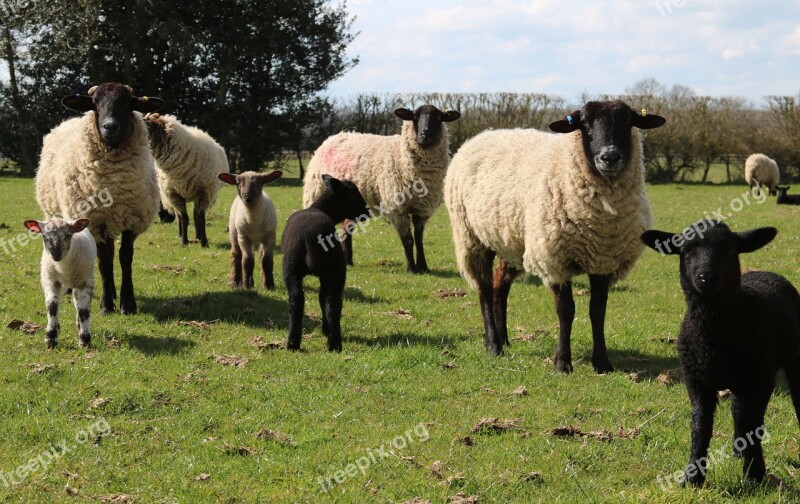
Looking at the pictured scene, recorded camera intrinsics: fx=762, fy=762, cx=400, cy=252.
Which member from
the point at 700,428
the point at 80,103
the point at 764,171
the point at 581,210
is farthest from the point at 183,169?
the point at 764,171

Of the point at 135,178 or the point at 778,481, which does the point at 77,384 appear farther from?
the point at 778,481

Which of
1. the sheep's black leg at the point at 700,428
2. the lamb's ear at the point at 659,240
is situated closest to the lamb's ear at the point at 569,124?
the lamb's ear at the point at 659,240

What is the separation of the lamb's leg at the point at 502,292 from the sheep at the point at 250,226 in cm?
336

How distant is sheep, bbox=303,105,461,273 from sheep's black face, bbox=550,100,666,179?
5.31 metres

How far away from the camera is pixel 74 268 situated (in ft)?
23.6

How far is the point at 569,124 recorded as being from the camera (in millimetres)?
6992

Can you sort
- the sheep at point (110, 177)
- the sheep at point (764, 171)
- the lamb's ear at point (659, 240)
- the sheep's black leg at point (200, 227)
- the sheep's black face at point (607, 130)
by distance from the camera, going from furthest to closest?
the sheep at point (764, 171), the sheep's black leg at point (200, 227), the sheep at point (110, 177), the sheep's black face at point (607, 130), the lamb's ear at point (659, 240)

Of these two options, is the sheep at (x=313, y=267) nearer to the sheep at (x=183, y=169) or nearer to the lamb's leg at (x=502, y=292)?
the lamb's leg at (x=502, y=292)

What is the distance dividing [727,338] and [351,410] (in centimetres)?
282

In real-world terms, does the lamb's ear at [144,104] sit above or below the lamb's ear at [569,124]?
above

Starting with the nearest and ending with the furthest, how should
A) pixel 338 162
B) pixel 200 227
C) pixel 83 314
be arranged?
pixel 83 314
pixel 338 162
pixel 200 227

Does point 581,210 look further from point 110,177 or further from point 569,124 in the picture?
point 110,177

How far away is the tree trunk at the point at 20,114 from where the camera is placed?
Result: 32.4 meters

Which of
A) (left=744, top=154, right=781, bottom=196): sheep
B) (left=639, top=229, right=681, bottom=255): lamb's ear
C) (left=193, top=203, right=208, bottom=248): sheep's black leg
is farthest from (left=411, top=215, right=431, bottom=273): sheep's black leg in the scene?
(left=744, top=154, right=781, bottom=196): sheep
